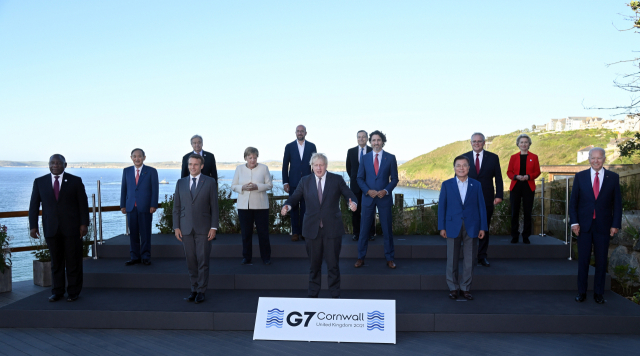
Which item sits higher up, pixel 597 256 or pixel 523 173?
pixel 523 173

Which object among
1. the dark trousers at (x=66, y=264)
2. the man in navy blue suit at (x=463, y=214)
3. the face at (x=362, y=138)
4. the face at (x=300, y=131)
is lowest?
the dark trousers at (x=66, y=264)

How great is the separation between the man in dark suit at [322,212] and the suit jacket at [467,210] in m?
1.06

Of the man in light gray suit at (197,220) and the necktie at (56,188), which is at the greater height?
the necktie at (56,188)

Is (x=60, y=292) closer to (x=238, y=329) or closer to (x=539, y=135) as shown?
(x=238, y=329)

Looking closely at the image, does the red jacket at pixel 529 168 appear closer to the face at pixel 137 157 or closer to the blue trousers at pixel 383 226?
the blue trousers at pixel 383 226

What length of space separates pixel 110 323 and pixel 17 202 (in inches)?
2369

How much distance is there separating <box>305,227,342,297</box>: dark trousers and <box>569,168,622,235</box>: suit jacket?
245 cm

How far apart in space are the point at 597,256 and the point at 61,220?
5557 mm

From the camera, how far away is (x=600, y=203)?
14.0ft

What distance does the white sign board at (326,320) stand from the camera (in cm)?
374

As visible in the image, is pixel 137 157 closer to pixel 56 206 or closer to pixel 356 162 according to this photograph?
pixel 56 206

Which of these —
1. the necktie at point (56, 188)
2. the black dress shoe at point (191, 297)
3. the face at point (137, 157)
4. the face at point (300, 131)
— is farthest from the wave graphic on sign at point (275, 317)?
the face at point (300, 131)

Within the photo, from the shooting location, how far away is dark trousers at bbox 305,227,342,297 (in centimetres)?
418

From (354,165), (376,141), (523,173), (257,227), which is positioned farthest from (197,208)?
(523,173)
